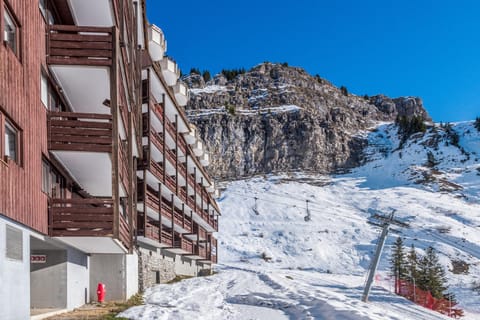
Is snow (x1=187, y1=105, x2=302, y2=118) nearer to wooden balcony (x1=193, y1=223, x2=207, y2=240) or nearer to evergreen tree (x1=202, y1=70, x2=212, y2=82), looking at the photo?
evergreen tree (x1=202, y1=70, x2=212, y2=82)

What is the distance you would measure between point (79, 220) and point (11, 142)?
3.65 metres

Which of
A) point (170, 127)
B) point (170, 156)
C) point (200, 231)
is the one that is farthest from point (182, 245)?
point (200, 231)

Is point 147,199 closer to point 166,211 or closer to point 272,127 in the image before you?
point 166,211

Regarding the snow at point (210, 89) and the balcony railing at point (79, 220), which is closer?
the balcony railing at point (79, 220)

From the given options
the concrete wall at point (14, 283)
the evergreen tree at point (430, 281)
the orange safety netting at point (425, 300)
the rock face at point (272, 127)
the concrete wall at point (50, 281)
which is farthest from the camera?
the rock face at point (272, 127)

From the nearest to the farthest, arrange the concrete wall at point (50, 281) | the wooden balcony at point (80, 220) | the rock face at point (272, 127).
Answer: the wooden balcony at point (80, 220) < the concrete wall at point (50, 281) < the rock face at point (272, 127)

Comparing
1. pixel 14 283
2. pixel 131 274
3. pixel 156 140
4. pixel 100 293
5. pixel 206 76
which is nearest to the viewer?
pixel 14 283

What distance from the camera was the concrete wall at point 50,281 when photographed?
1948 centimetres

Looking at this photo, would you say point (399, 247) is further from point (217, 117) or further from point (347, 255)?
point (217, 117)

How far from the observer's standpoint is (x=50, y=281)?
1966 cm

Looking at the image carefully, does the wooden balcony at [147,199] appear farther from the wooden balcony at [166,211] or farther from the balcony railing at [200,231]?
the balcony railing at [200,231]

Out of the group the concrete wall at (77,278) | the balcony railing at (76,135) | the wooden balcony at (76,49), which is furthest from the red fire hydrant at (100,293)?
the wooden balcony at (76,49)

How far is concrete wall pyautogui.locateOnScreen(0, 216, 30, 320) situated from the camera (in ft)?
40.4

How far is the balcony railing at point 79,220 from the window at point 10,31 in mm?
4638
